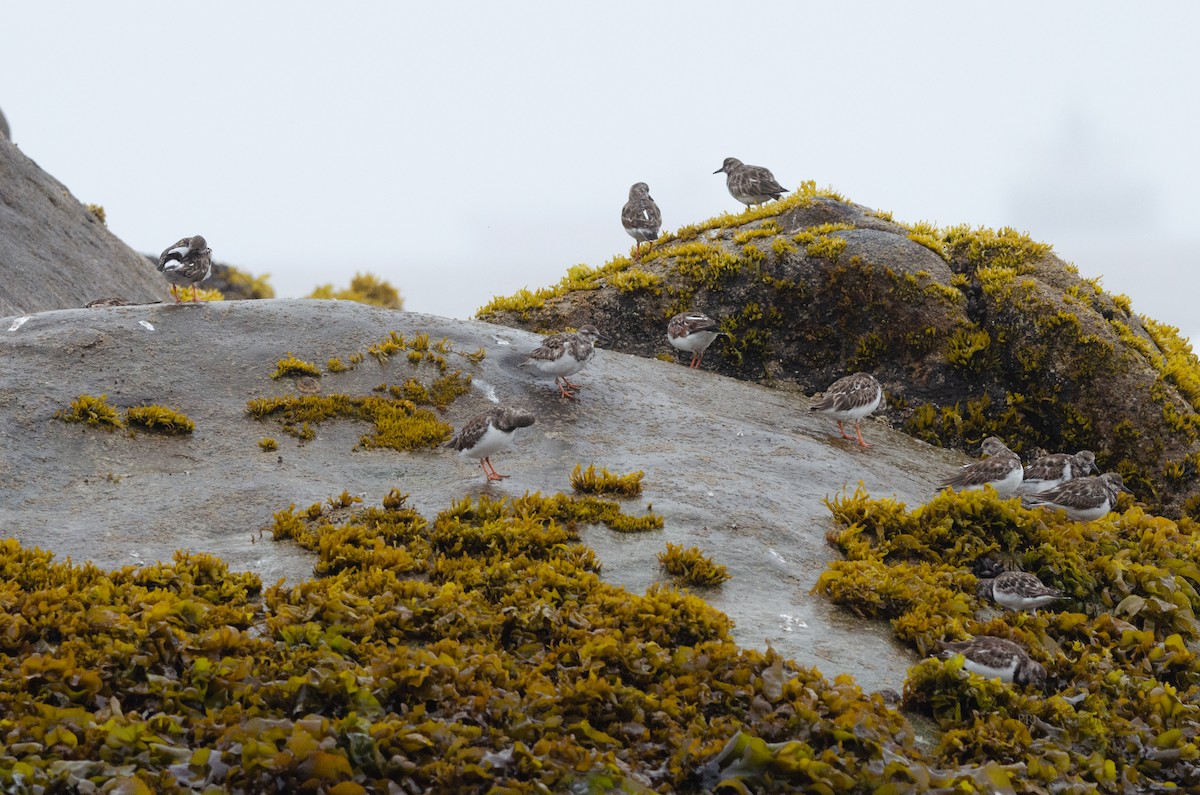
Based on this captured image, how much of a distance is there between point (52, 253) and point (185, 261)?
8399mm

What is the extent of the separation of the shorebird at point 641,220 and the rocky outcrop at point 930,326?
455 mm

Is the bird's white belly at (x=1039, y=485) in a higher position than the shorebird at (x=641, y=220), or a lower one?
lower

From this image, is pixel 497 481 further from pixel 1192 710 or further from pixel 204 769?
pixel 1192 710

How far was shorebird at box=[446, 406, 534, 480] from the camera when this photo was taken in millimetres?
11250

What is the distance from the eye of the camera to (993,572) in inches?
417

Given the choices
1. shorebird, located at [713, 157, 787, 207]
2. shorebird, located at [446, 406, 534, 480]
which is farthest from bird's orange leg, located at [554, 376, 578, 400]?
shorebird, located at [713, 157, 787, 207]

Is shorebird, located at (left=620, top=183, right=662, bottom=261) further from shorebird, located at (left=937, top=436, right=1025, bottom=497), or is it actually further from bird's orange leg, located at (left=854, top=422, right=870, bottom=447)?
shorebird, located at (left=937, top=436, right=1025, bottom=497)

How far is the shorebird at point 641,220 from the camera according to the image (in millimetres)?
19047

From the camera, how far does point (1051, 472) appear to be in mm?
13297

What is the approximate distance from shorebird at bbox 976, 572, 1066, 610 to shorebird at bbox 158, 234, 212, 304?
12.2 metres

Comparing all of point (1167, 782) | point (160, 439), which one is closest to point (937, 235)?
point (1167, 782)

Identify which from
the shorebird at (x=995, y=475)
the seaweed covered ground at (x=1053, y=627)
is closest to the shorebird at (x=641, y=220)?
the shorebird at (x=995, y=475)

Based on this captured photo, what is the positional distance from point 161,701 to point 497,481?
185 inches

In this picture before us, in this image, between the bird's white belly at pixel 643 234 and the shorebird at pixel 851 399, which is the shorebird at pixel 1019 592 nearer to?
the shorebird at pixel 851 399
